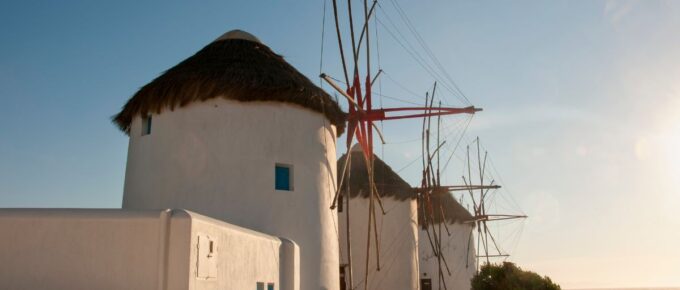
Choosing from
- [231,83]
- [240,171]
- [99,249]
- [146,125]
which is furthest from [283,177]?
[99,249]

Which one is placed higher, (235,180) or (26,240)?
(235,180)

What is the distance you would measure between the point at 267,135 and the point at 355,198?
861cm

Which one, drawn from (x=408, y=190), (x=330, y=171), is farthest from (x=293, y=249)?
(x=408, y=190)

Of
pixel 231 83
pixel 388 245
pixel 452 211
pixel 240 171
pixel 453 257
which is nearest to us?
pixel 240 171

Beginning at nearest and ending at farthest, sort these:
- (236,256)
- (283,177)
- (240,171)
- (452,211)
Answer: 1. (236,256)
2. (240,171)
3. (283,177)
4. (452,211)

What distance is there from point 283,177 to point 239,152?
1.15 m

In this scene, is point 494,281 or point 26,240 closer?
point 26,240

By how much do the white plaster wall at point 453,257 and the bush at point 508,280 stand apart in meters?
5.43

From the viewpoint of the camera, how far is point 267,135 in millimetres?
13398

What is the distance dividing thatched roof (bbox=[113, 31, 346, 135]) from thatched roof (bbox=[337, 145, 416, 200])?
6441mm

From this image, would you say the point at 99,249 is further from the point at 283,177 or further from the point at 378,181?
the point at 378,181

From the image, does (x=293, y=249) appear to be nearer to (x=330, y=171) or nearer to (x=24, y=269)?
(x=330, y=171)

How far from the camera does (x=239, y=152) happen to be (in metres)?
13.0

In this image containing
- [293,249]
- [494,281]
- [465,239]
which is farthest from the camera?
[465,239]
